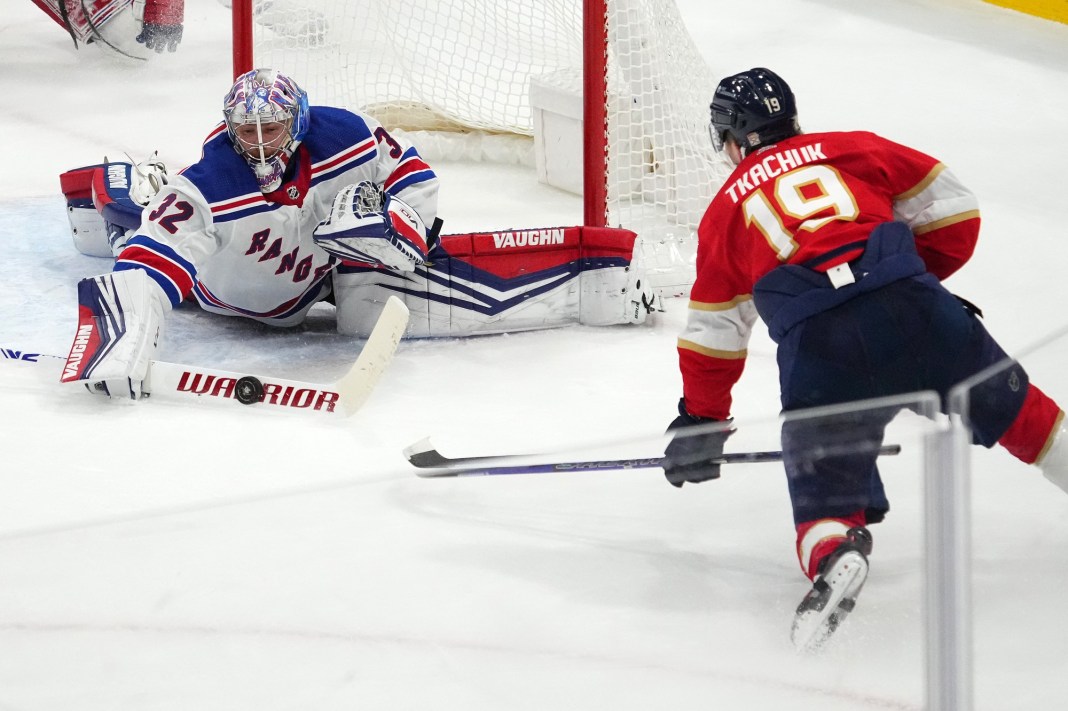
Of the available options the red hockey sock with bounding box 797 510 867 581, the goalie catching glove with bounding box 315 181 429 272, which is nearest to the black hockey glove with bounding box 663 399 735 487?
the red hockey sock with bounding box 797 510 867 581

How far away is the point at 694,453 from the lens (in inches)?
56.6

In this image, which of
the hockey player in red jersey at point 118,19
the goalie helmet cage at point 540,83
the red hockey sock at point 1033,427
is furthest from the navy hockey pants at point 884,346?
the hockey player in red jersey at point 118,19

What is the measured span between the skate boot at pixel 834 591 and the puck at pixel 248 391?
1555 mm

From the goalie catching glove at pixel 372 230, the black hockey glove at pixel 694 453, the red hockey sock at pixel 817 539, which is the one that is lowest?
the goalie catching glove at pixel 372 230

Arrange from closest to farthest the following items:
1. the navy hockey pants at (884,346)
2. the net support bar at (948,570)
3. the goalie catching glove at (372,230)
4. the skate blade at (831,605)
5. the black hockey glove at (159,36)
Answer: the net support bar at (948,570)
the skate blade at (831,605)
the navy hockey pants at (884,346)
the goalie catching glove at (372,230)
the black hockey glove at (159,36)

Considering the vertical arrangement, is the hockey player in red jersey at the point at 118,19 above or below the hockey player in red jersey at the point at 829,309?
below

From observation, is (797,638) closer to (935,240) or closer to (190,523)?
(190,523)

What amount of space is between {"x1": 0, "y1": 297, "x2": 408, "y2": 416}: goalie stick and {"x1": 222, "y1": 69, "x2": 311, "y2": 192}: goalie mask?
1.32ft

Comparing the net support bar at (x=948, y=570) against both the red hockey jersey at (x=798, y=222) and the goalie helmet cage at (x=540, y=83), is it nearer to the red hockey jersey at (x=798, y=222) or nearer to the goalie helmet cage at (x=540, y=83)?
the red hockey jersey at (x=798, y=222)

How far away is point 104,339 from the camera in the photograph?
2.93 meters

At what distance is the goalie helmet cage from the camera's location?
12.2 ft

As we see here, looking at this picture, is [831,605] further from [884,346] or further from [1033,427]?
[884,346]

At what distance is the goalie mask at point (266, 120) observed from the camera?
292 cm

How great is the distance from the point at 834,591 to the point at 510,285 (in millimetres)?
1800
